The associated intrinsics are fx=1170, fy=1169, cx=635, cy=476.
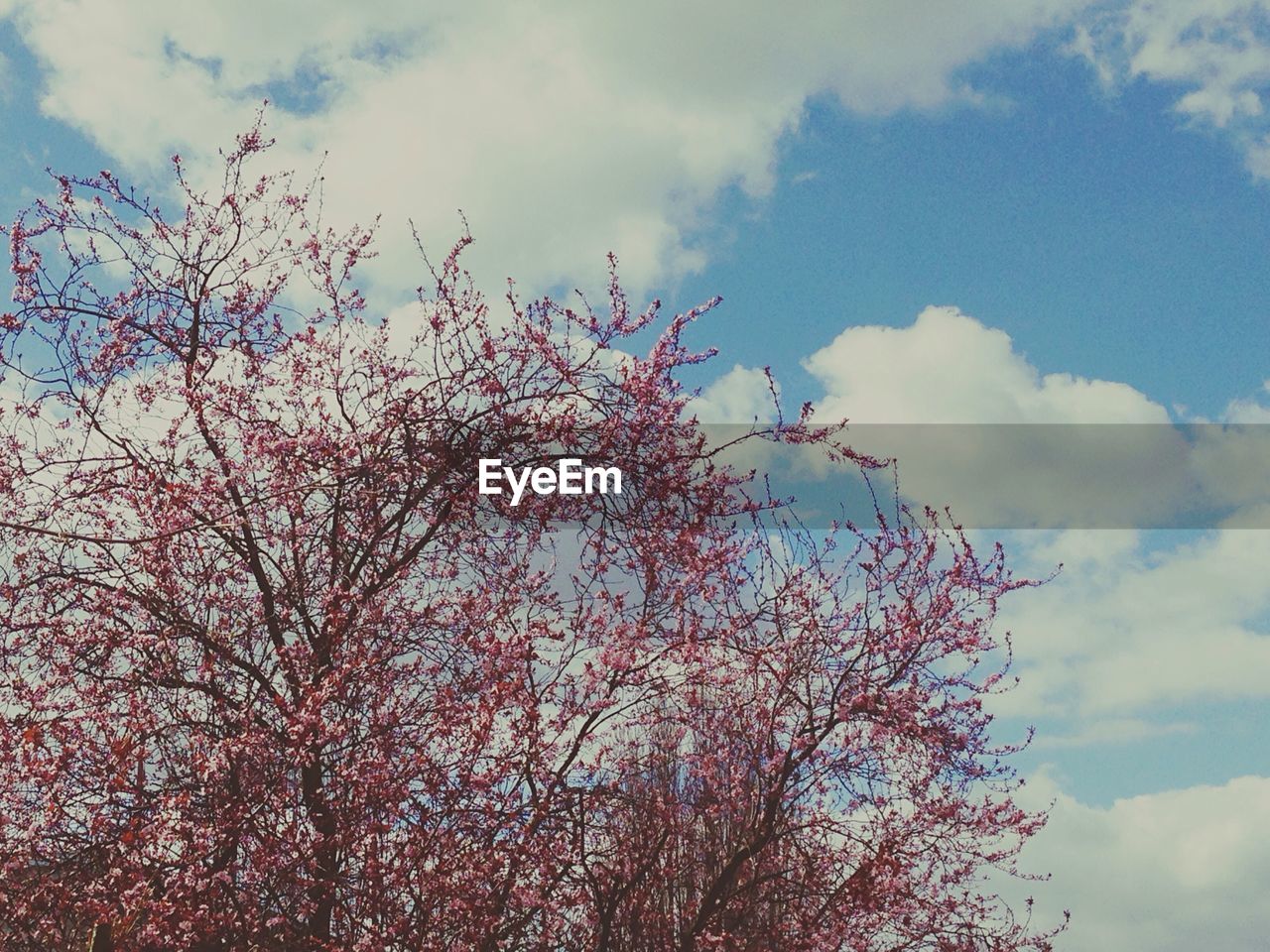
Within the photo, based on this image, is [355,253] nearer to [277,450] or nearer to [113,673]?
[277,450]

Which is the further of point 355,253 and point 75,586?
point 355,253

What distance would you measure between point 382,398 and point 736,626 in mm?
3016

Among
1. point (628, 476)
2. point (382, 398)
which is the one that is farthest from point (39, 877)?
point (628, 476)

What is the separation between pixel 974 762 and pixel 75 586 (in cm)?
678

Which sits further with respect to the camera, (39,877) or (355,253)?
(355,253)

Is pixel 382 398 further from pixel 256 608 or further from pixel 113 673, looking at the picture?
pixel 113 673

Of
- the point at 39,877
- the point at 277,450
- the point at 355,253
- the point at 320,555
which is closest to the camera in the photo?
the point at 39,877

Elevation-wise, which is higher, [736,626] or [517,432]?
[517,432]

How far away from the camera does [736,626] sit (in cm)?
826

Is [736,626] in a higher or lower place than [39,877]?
higher

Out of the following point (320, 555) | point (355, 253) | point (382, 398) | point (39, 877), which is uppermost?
point (355, 253)

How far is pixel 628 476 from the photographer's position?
7805mm

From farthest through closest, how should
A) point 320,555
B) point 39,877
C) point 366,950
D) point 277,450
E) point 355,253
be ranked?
point 355,253 → point 320,555 → point 277,450 → point 39,877 → point 366,950

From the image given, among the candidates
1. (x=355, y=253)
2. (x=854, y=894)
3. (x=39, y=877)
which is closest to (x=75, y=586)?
(x=39, y=877)
